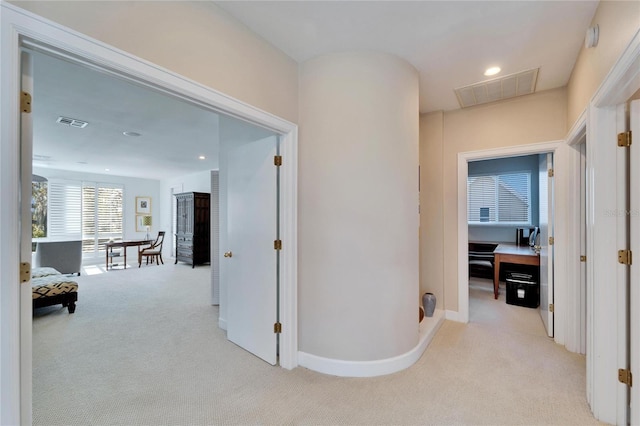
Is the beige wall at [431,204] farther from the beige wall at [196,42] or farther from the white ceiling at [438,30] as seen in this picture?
the beige wall at [196,42]

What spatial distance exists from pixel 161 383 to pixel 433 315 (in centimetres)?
285

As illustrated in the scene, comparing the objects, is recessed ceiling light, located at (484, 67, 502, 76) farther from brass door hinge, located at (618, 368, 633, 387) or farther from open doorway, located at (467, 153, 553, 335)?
brass door hinge, located at (618, 368, 633, 387)

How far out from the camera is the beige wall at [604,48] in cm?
134

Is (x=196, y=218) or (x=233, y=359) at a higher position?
(x=196, y=218)

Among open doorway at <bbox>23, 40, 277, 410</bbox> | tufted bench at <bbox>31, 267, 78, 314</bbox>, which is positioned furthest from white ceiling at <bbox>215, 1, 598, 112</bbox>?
tufted bench at <bbox>31, 267, 78, 314</bbox>

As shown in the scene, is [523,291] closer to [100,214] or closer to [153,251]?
[153,251]

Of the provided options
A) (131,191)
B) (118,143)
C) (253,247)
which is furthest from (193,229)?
(253,247)

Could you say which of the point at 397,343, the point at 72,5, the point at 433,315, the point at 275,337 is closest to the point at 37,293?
the point at 275,337

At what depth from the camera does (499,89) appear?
2914 mm

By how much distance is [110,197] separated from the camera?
27.1ft

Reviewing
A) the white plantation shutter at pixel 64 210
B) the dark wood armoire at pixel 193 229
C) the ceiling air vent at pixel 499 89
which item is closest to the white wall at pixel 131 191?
the white plantation shutter at pixel 64 210

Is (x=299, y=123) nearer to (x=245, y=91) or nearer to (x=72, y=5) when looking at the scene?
(x=245, y=91)

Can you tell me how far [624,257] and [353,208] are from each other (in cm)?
168

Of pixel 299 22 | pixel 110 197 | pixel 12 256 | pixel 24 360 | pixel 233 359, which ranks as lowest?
pixel 233 359
